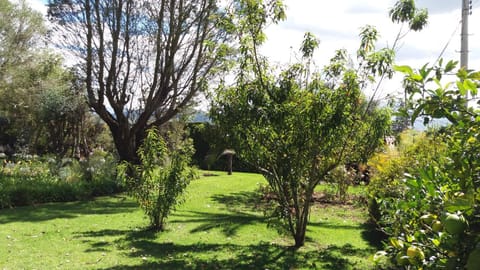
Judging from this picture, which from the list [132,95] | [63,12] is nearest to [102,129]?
[132,95]

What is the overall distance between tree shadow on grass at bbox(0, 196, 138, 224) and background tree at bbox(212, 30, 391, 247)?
548cm

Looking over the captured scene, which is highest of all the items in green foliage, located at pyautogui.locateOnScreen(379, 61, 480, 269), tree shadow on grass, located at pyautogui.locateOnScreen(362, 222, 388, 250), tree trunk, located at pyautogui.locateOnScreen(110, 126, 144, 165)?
tree trunk, located at pyautogui.locateOnScreen(110, 126, 144, 165)

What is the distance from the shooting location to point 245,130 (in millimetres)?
6820

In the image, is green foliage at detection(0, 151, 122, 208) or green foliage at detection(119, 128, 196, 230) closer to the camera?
green foliage at detection(119, 128, 196, 230)

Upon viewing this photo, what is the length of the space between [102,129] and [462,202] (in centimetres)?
2833

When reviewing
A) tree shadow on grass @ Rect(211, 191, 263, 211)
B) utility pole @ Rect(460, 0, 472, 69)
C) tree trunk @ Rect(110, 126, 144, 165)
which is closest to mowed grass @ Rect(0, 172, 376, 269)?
tree shadow on grass @ Rect(211, 191, 263, 211)

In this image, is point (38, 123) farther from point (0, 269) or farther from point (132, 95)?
point (0, 269)

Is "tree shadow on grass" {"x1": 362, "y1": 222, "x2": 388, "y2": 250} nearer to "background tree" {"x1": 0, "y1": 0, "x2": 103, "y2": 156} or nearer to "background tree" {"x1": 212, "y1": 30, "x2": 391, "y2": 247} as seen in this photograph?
"background tree" {"x1": 212, "y1": 30, "x2": 391, "y2": 247}

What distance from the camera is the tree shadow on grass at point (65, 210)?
988 centimetres

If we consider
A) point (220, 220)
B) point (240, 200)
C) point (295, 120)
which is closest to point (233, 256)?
point (295, 120)

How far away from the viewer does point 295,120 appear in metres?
6.75

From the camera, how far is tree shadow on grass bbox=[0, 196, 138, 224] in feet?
32.4

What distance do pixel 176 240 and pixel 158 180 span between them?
4.13 ft

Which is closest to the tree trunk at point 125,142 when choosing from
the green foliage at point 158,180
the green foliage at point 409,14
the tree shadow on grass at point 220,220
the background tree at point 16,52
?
the tree shadow on grass at point 220,220
